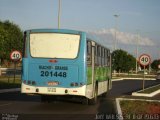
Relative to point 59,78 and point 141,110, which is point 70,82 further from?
point 141,110

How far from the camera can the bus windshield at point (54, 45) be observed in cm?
1875

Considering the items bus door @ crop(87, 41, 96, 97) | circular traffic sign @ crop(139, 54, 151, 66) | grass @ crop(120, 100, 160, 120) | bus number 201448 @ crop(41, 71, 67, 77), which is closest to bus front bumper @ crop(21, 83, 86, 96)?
bus number 201448 @ crop(41, 71, 67, 77)

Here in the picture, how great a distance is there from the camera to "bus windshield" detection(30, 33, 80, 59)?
18750 mm

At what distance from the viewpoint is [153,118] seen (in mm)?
15656

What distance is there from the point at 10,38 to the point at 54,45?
68.8m

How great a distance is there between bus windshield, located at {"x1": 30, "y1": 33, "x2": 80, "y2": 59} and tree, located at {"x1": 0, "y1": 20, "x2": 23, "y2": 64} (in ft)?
196

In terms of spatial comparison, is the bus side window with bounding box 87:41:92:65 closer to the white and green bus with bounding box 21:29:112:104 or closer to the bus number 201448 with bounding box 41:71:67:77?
the white and green bus with bounding box 21:29:112:104

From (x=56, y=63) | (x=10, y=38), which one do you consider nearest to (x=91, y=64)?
(x=56, y=63)

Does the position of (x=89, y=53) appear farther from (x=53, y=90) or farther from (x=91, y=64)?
(x=53, y=90)

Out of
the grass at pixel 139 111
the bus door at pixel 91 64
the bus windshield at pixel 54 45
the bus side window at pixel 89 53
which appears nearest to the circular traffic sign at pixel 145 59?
the grass at pixel 139 111

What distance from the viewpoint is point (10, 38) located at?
8656cm

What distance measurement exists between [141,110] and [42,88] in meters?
4.09

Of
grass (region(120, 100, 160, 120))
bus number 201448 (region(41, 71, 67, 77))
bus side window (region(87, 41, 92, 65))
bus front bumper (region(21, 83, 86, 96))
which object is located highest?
bus side window (region(87, 41, 92, 65))

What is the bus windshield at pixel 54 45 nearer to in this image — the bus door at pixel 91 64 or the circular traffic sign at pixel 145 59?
the bus door at pixel 91 64
